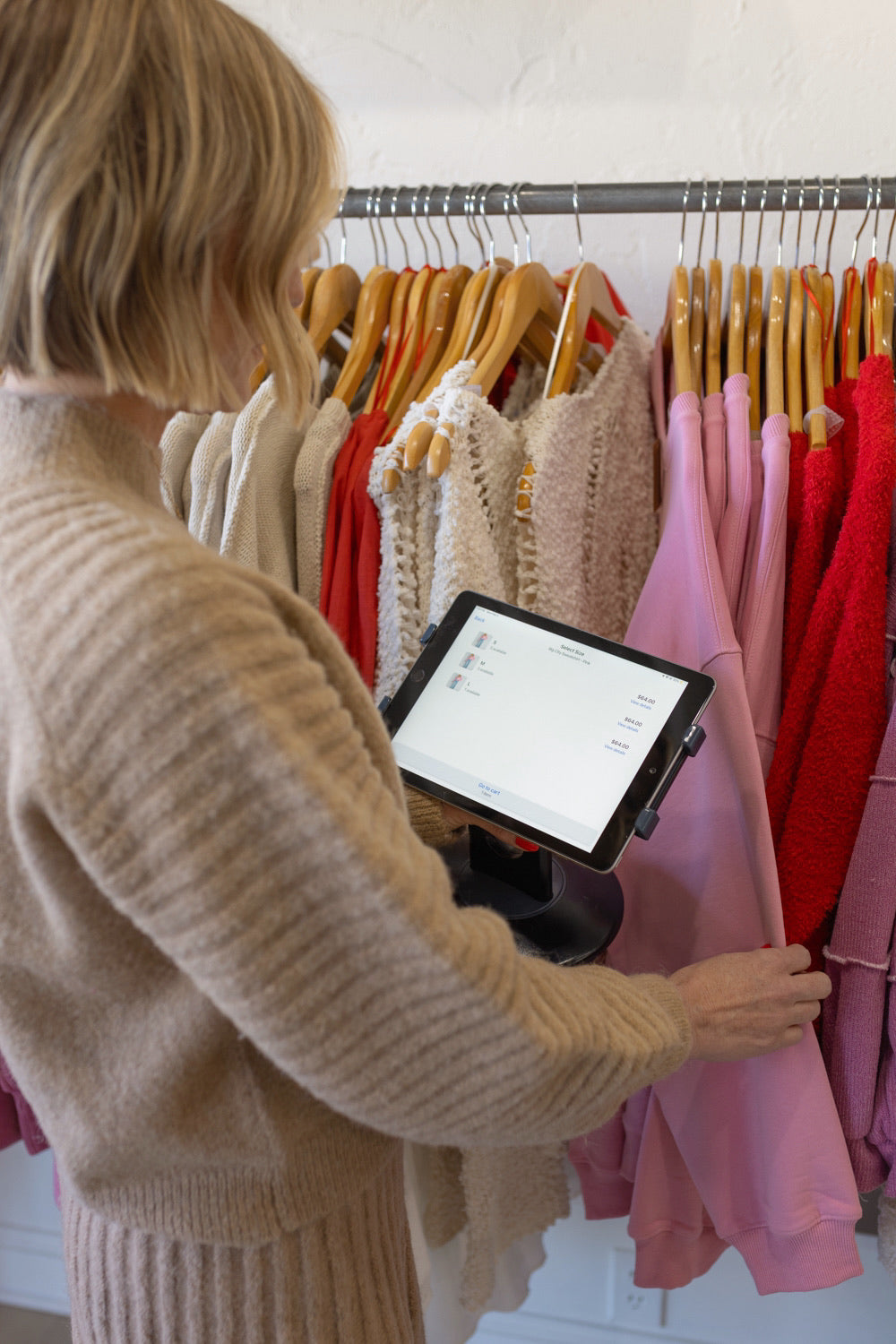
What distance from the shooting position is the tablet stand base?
0.81 m

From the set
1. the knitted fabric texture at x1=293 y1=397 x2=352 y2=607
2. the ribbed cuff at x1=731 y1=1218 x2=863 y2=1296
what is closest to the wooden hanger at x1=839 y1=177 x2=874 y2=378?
the knitted fabric texture at x1=293 y1=397 x2=352 y2=607

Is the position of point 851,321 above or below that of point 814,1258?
above

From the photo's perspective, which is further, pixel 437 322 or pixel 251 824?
pixel 437 322

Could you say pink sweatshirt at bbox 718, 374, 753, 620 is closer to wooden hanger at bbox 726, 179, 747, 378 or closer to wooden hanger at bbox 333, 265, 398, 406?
wooden hanger at bbox 726, 179, 747, 378

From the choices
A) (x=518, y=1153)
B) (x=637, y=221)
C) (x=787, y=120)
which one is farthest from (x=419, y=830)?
(x=787, y=120)

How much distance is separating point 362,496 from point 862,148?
2.89 ft

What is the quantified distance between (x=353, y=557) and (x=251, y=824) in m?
0.53

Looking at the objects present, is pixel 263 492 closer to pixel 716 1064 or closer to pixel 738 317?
pixel 738 317

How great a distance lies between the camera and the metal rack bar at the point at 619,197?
986mm

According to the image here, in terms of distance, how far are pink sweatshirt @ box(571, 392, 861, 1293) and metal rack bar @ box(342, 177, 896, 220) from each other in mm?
234

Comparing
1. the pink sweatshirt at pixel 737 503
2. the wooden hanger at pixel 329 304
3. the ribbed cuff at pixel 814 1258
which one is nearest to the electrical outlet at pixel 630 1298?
the ribbed cuff at pixel 814 1258

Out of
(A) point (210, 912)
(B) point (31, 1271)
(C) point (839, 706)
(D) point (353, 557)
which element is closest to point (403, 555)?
(D) point (353, 557)

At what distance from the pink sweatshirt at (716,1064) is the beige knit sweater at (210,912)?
0.82 ft

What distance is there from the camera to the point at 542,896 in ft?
2.77
